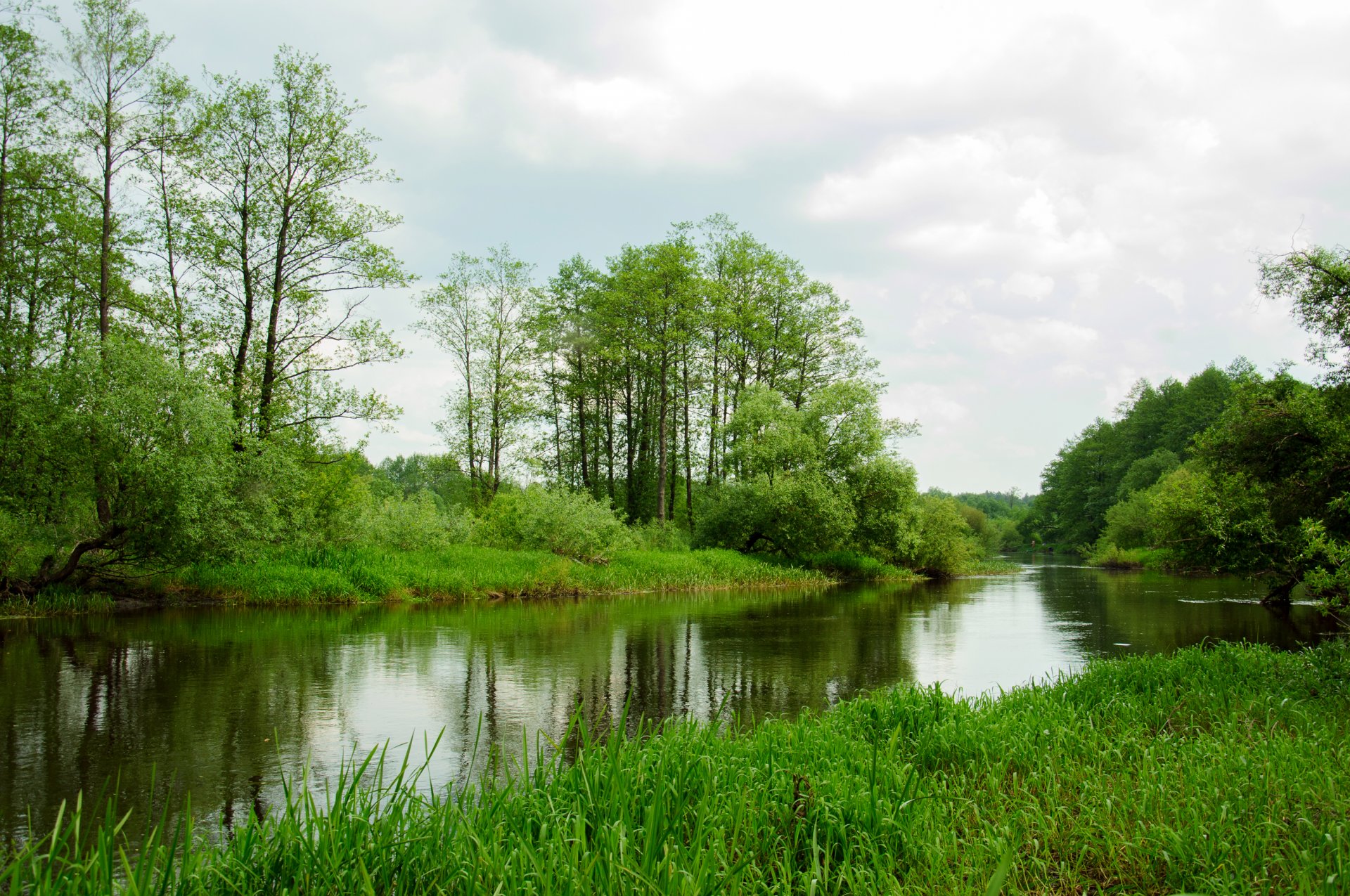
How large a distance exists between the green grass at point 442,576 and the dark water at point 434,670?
1.15 meters

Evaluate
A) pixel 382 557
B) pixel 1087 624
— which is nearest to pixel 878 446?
pixel 1087 624

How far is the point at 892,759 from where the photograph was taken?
549 cm

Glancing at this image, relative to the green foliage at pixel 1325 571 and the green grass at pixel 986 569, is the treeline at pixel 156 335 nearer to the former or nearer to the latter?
the green foliage at pixel 1325 571

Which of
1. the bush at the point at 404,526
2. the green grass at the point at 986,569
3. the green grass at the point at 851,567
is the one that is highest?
the bush at the point at 404,526

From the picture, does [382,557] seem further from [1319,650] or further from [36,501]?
[1319,650]

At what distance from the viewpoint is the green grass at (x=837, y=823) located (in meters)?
3.41

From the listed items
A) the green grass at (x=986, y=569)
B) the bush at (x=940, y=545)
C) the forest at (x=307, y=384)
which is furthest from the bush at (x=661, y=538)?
the green grass at (x=986, y=569)

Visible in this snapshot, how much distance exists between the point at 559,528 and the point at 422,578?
18.2 feet

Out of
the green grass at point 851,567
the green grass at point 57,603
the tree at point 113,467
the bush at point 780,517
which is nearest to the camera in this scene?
the green grass at point 57,603

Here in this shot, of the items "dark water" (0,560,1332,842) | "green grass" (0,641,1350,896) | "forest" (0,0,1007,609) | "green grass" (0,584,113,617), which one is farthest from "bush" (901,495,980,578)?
"green grass" (0,641,1350,896)

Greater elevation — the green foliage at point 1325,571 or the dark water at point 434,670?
the green foliage at point 1325,571

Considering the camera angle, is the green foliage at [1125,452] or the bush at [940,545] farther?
the green foliage at [1125,452]

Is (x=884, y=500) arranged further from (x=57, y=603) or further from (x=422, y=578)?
(x=57, y=603)

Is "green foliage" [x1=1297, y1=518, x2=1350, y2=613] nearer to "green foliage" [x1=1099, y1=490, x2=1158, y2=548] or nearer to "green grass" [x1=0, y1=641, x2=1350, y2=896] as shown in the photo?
"green grass" [x1=0, y1=641, x2=1350, y2=896]
